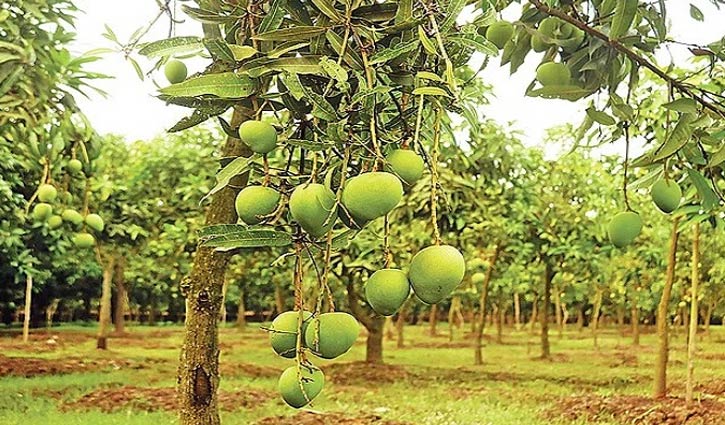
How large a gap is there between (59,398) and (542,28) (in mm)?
7173

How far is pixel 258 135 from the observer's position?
0.92 meters

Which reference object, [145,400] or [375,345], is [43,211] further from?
[375,345]

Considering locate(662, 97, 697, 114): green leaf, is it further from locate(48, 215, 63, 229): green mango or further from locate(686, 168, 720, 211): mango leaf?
locate(48, 215, 63, 229): green mango

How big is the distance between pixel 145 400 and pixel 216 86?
6.67 meters

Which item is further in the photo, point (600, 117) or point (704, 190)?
point (704, 190)

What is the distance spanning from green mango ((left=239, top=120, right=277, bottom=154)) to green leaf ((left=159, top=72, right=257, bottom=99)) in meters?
0.06

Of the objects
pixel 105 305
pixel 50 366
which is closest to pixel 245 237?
pixel 50 366

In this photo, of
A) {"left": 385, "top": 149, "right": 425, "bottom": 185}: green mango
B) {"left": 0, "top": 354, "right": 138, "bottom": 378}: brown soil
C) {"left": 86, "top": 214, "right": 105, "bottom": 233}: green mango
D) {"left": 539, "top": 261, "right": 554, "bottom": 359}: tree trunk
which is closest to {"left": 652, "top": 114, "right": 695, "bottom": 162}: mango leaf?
{"left": 385, "top": 149, "right": 425, "bottom": 185}: green mango

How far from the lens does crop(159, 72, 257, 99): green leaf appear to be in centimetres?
92

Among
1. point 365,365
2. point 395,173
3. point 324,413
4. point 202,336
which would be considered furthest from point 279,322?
point 365,365

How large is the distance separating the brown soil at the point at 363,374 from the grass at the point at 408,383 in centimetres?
7

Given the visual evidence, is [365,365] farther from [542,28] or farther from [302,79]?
[302,79]

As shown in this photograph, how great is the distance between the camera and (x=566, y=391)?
8945mm

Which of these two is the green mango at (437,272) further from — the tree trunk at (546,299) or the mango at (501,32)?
the tree trunk at (546,299)
